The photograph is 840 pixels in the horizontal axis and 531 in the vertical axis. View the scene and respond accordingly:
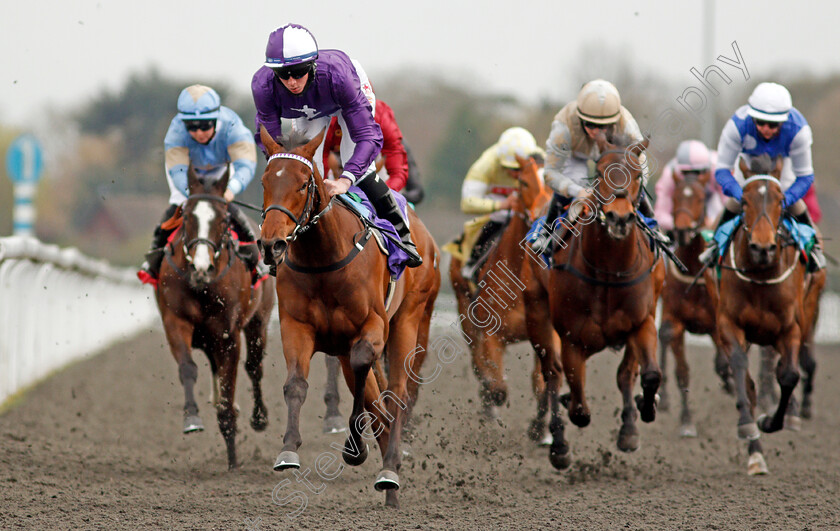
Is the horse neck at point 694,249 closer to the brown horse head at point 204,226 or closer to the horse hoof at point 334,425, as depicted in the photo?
the horse hoof at point 334,425

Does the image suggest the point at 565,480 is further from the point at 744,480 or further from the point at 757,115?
the point at 757,115

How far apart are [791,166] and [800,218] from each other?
0.51 m

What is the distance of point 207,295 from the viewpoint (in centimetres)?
723

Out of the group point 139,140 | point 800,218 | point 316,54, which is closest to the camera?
point 316,54

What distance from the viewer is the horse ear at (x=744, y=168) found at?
759 cm

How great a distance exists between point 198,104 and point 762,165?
12.5 feet

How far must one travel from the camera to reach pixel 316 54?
5203mm

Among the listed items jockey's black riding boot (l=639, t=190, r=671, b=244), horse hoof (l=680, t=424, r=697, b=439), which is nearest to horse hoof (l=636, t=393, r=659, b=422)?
jockey's black riding boot (l=639, t=190, r=671, b=244)

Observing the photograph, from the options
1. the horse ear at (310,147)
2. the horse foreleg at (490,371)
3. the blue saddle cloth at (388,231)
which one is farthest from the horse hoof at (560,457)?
the horse ear at (310,147)

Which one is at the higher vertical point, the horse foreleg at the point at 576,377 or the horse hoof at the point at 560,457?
the horse foreleg at the point at 576,377

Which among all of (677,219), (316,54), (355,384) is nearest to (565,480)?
(355,384)

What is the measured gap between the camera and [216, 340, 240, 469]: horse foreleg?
23.2 ft

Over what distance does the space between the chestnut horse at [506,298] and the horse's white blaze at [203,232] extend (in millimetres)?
2387

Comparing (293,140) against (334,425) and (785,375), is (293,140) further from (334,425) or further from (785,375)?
(785,375)
